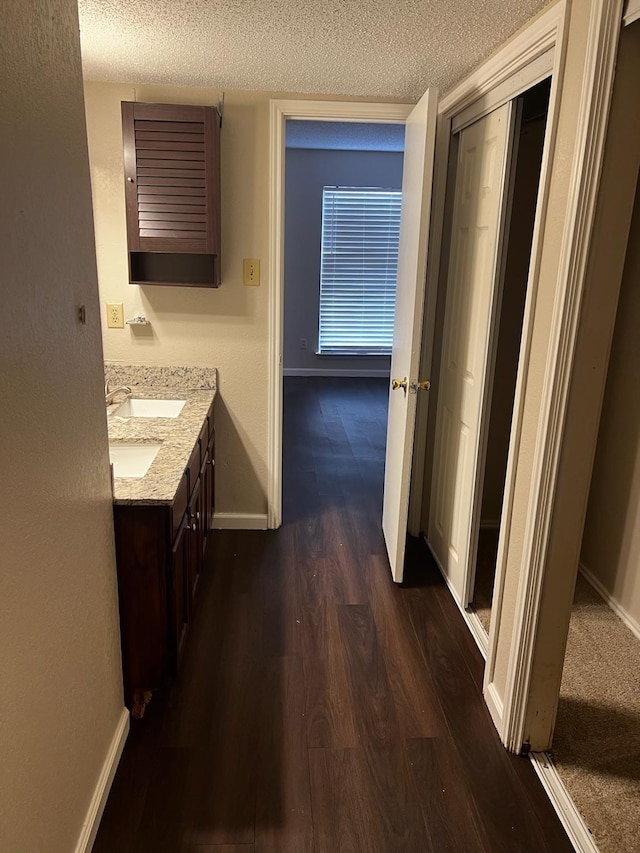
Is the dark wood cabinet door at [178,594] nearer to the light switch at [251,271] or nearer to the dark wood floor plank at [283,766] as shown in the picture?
the dark wood floor plank at [283,766]

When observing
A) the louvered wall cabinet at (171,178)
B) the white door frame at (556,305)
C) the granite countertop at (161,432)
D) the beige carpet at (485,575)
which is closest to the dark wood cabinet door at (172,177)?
the louvered wall cabinet at (171,178)

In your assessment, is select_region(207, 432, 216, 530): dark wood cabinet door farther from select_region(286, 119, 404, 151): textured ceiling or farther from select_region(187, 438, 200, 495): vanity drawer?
select_region(286, 119, 404, 151): textured ceiling

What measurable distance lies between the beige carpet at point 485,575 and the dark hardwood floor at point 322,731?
4.2 inches

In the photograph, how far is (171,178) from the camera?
109 inches

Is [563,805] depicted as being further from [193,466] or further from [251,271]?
[251,271]

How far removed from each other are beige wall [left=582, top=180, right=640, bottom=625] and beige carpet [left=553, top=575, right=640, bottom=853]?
0.16m

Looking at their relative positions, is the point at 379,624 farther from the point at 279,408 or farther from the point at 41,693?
the point at 41,693

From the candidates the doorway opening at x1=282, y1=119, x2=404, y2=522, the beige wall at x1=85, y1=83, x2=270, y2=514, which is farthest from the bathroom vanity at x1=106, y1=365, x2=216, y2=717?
the doorway opening at x1=282, y1=119, x2=404, y2=522

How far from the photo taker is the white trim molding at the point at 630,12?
1369 millimetres

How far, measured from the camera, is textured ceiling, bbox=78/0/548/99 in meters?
1.87

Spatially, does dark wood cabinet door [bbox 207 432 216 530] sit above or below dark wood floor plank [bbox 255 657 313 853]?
above

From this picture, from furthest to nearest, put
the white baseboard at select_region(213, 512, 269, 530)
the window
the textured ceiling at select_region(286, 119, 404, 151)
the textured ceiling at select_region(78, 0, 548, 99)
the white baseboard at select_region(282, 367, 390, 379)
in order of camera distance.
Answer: the white baseboard at select_region(282, 367, 390, 379) → the window → the textured ceiling at select_region(286, 119, 404, 151) → the white baseboard at select_region(213, 512, 269, 530) → the textured ceiling at select_region(78, 0, 548, 99)

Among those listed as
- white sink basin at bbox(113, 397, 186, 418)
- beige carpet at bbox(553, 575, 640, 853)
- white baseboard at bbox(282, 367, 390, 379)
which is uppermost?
white sink basin at bbox(113, 397, 186, 418)

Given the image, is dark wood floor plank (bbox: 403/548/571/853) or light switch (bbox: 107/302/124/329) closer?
Answer: dark wood floor plank (bbox: 403/548/571/853)
